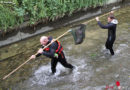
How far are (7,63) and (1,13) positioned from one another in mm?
2456

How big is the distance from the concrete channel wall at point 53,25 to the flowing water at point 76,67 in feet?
1.18

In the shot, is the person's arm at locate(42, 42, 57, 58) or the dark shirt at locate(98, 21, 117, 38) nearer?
the person's arm at locate(42, 42, 57, 58)

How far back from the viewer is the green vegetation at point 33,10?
783cm

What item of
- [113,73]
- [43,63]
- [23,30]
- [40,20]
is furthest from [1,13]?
[113,73]

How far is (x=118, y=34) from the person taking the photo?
8.34 meters

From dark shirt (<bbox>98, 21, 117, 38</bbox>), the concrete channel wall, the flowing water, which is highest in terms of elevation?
dark shirt (<bbox>98, 21, 117, 38</bbox>)

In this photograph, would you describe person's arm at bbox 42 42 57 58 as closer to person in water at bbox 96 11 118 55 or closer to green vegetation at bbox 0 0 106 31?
person in water at bbox 96 11 118 55

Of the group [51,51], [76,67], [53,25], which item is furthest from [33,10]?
[51,51]

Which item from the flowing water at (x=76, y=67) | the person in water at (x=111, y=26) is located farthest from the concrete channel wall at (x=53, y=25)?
the person in water at (x=111, y=26)

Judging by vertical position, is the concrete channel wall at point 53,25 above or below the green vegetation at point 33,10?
below

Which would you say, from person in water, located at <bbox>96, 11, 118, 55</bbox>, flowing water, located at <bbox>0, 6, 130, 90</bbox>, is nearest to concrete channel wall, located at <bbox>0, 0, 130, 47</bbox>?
flowing water, located at <bbox>0, 6, 130, 90</bbox>

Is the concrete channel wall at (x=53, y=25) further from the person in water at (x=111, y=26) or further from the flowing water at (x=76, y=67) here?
the person in water at (x=111, y=26)

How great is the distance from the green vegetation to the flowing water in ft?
3.87

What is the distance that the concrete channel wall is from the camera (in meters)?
8.28
